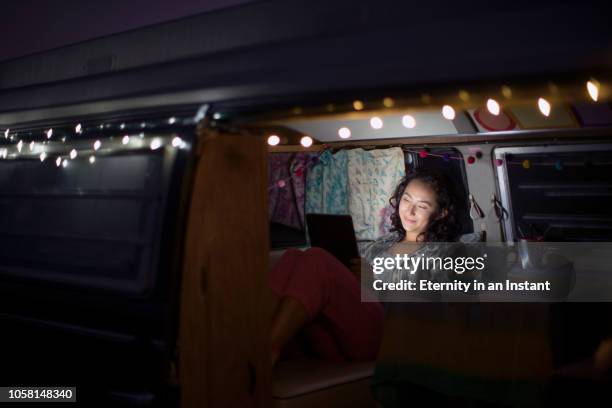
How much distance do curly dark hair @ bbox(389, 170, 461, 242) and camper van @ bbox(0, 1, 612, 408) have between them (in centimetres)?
37

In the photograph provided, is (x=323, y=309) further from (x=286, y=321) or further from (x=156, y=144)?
(x=156, y=144)

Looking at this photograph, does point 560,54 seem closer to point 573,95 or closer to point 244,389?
point 573,95

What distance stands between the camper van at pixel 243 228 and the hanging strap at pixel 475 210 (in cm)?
124

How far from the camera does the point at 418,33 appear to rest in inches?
58.0

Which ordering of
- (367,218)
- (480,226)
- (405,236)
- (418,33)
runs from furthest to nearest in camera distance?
(367,218) < (480,226) < (405,236) < (418,33)

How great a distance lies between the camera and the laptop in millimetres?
3418

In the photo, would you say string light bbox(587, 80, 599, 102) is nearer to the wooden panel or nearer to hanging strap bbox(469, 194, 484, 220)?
the wooden panel

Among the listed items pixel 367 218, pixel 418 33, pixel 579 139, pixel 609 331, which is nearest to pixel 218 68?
pixel 418 33

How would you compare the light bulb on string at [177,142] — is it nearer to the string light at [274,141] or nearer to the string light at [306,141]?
the string light at [274,141]

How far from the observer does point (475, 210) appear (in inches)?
151

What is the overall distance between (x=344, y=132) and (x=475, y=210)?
3.04ft

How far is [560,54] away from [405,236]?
1954 mm

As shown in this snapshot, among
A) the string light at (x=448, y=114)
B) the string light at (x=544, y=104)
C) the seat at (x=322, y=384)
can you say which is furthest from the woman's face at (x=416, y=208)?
the seat at (x=322, y=384)

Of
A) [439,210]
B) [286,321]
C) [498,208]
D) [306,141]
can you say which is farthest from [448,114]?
[286,321]
